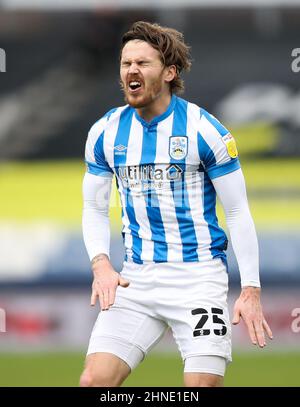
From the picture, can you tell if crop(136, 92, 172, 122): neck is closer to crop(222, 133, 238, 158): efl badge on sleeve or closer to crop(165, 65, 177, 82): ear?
crop(165, 65, 177, 82): ear

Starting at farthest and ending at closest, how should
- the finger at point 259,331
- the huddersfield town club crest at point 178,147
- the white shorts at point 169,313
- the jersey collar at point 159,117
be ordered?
the jersey collar at point 159,117
the huddersfield town club crest at point 178,147
the white shorts at point 169,313
the finger at point 259,331

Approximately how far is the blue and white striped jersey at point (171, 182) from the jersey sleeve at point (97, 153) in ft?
0.19

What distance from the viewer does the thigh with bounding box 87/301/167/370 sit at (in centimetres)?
618

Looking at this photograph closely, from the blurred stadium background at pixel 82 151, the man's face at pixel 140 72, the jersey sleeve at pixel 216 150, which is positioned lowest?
the jersey sleeve at pixel 216 150

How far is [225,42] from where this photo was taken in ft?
58.4

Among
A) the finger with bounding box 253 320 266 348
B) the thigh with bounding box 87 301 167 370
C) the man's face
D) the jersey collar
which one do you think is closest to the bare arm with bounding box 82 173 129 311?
the thigh with bounding box 87 301 167 370

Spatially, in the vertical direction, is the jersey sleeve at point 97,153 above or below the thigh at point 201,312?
above

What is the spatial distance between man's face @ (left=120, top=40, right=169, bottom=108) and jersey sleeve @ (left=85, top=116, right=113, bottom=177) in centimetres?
31

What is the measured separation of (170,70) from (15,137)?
11489mm

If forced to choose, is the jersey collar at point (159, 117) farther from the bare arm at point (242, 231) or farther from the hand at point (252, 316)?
the hand at point (252, 316)

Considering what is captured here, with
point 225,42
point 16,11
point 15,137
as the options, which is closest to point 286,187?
point 225,42

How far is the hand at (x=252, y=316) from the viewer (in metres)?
6.04

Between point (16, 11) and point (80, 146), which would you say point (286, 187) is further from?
point (16, 11)

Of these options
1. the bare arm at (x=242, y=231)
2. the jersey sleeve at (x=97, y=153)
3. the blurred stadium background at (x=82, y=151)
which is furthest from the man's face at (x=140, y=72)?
the blurred stadium background at (x=82, y=151)
